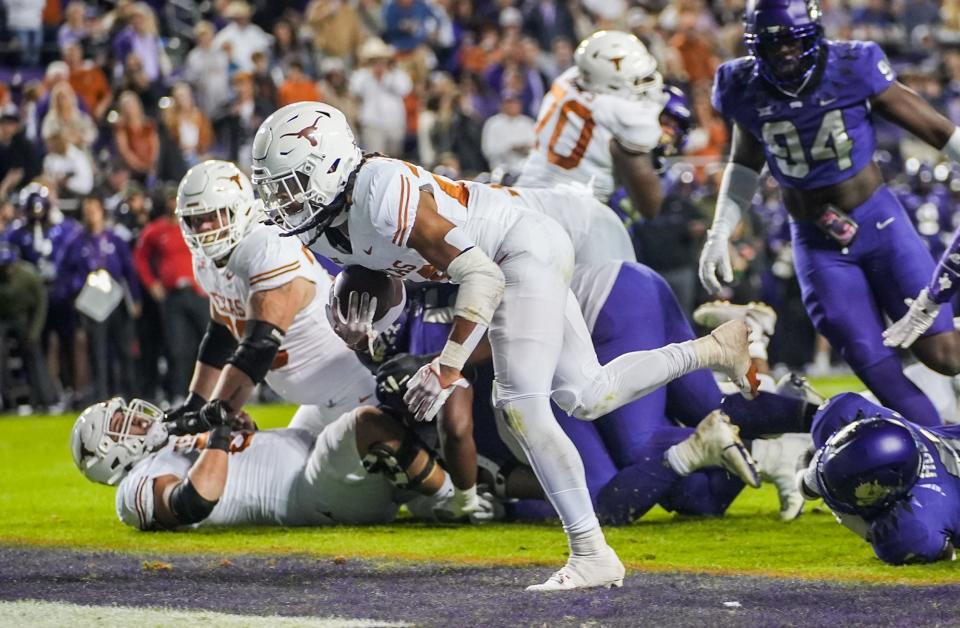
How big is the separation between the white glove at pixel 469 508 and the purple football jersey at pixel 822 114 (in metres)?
1.70

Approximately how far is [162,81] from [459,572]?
988 cm

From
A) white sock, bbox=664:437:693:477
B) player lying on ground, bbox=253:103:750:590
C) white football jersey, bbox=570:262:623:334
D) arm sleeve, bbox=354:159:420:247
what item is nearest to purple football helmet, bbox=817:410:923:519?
player lying on ground, bbox=253:103:750:590

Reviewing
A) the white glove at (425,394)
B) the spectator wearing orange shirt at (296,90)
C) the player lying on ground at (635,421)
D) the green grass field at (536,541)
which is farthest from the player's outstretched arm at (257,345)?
the spectator wearing orange shirt at (296,90)

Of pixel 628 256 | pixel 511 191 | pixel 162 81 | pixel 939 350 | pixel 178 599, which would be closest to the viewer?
pixel 178 599

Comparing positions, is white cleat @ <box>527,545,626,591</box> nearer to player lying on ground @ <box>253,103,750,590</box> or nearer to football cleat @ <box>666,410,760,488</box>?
player lying on ground @ <box>253,103,750,590</box>

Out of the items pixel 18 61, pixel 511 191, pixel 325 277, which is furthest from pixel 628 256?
pixel 18 61

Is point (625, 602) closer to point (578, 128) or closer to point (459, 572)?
point (459, 572)

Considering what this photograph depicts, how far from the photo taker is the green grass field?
4.97 m

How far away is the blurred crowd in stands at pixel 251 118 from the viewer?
1155cm

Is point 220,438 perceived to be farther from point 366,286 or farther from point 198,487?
point 366,286

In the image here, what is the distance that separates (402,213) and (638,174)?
311 cm

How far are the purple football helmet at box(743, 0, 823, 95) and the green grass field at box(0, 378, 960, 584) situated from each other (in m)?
1.68

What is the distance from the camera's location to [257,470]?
620 cm

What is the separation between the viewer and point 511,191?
20.6 feet
